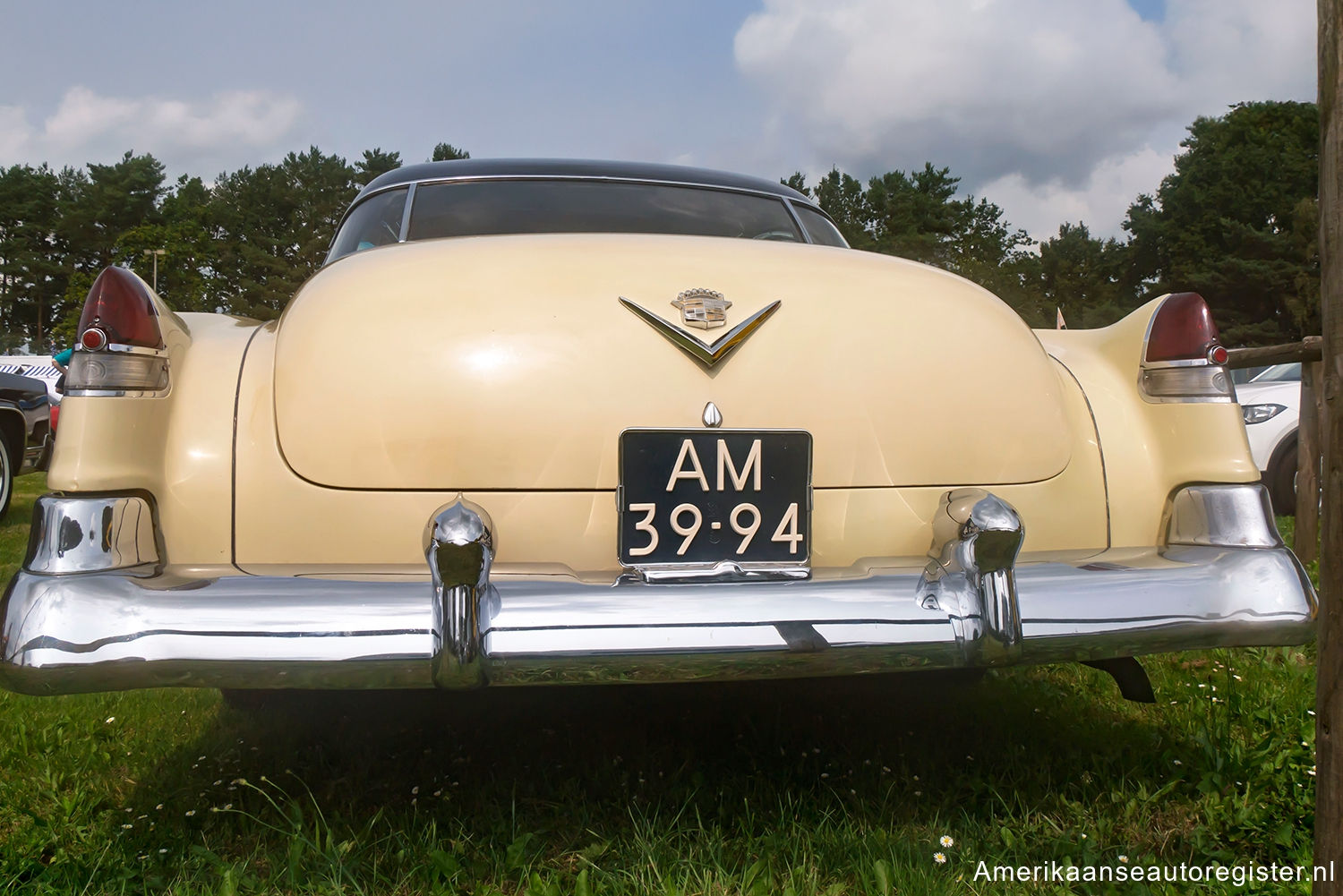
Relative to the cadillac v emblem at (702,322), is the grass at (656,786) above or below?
below

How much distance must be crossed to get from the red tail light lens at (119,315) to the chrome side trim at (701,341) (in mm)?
939

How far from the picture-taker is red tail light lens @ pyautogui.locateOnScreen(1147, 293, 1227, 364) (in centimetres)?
211

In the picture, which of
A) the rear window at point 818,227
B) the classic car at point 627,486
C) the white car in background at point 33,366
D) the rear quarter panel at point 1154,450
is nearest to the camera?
the classic car at point 627,486

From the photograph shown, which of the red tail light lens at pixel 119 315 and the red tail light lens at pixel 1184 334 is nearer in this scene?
the red tail light lens at pixel 119 315

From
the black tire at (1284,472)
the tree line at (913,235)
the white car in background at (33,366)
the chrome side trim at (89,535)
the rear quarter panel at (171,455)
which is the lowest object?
→ the black tire at (1284,472)

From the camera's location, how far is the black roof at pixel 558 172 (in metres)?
3.22

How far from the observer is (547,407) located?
181cm

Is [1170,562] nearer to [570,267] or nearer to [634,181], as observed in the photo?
[570,267]

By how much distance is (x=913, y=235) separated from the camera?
53719 millimetres

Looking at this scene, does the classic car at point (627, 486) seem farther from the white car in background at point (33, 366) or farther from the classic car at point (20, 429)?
the white car in background at point (33, 366)

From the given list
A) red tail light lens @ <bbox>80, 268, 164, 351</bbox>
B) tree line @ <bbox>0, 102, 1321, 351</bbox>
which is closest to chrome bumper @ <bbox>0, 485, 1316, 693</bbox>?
red tail light lens @ <bbox>80, 268, 164, 351</bbox>

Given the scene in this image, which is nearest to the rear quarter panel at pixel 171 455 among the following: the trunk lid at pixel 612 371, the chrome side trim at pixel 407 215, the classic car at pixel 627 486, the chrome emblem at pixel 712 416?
the classic car at pixel 627 486

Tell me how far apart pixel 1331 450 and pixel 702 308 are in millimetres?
1122

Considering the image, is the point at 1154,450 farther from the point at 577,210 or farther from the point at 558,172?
the point at 558,172
